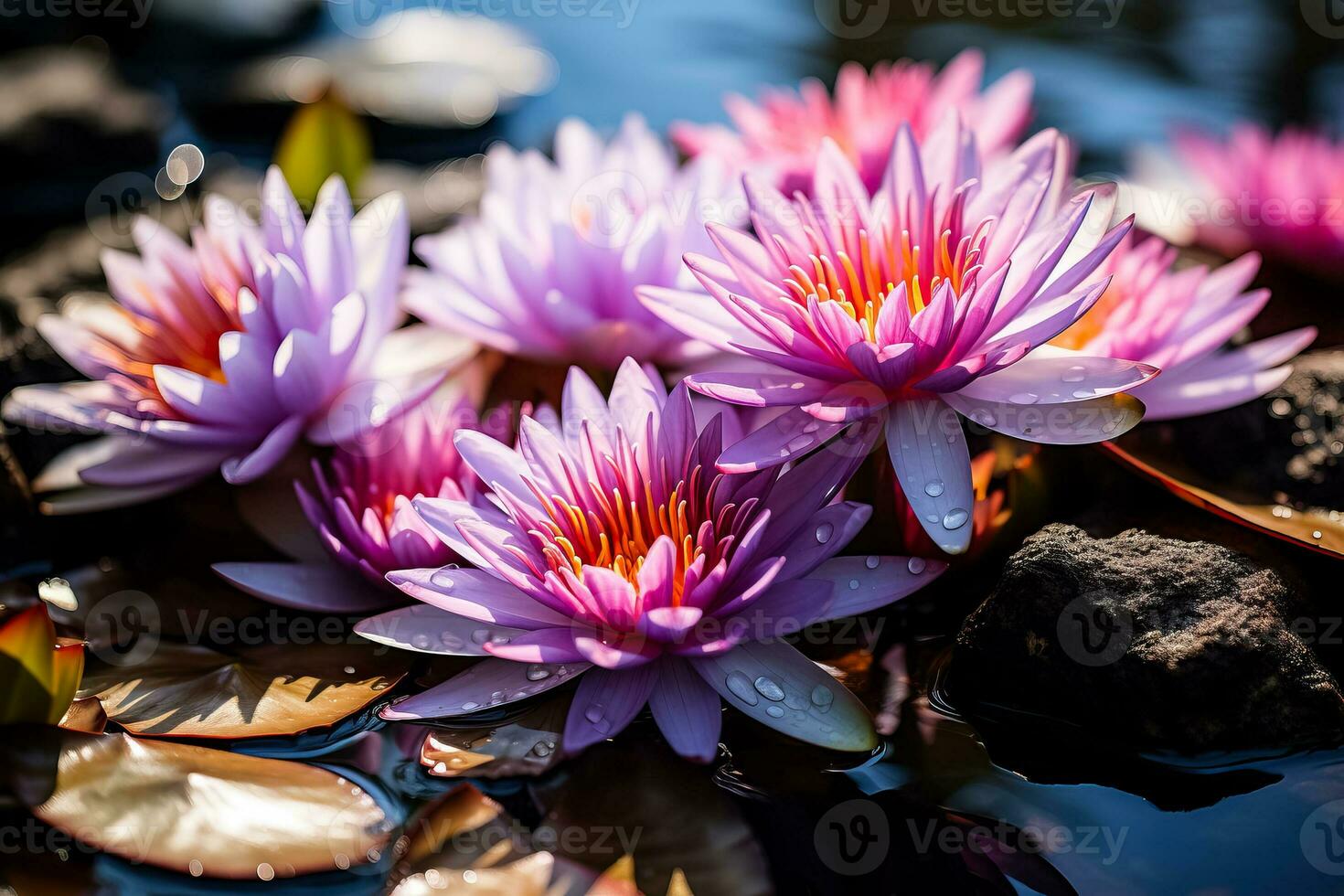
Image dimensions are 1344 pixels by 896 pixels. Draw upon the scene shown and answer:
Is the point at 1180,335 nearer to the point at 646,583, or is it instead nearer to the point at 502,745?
the point at 646,583

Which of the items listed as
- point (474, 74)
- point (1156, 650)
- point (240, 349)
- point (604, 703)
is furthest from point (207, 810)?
point (474, 74)

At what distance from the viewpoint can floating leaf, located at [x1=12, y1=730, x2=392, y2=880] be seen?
1.03 metres

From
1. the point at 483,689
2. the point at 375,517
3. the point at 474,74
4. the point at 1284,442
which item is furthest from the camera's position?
the point at 474,74

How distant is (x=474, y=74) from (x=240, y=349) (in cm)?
216

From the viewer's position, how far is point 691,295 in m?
1.29

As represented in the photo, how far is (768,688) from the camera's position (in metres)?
1.11

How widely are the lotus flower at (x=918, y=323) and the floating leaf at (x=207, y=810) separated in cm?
55

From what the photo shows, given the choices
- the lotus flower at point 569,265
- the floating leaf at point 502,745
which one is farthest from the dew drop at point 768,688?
the lotus flower at point 569,265

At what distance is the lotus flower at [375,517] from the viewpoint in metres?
1.27

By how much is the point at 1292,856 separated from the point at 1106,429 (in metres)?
0.47

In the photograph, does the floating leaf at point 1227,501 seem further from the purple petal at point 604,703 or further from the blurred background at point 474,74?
the blurred background at point 474,74

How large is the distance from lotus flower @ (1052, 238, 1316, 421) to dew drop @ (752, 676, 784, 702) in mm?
584

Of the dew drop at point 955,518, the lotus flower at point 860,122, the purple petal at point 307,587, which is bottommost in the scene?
the purple petal at point 307,587

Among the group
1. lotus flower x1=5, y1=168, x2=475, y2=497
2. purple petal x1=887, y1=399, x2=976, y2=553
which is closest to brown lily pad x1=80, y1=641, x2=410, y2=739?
lotus flower x1=5, y1=168, x2=475, y2=497
